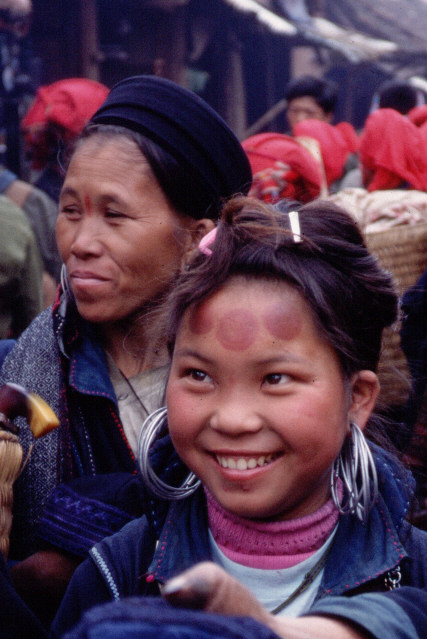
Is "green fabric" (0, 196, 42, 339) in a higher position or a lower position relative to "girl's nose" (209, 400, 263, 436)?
lower

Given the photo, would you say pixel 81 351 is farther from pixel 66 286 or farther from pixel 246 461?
pixel 246 461

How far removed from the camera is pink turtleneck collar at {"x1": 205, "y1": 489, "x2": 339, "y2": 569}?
4.81 ft

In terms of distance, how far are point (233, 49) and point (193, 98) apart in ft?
30.8

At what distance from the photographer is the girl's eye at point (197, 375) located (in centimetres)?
146

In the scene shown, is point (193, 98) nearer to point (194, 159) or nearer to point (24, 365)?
point (194, 159)

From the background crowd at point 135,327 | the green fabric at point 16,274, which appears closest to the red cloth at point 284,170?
the background crowd at point 135,327

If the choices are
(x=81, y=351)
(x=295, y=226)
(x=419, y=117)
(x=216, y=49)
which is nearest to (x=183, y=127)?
(x=81, y=351)

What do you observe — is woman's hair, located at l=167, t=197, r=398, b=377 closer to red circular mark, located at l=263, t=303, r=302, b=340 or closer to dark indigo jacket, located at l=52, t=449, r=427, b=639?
red circular mark, located at l=263, t=303, r=302, b=340

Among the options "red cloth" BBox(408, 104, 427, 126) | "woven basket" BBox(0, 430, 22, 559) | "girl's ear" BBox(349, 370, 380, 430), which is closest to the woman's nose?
"woven basket" BBox(0, 430, 22, 559)

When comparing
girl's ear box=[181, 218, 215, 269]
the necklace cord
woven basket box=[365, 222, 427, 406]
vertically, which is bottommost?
woven basket box=[365, 222, 427, 406]

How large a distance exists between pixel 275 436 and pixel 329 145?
4149 millimetres

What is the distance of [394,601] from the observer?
3.93 ft

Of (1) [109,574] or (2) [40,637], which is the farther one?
(1) [109,574]

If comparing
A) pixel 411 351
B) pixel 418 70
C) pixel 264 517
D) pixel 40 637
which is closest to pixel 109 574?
pixel 40 637
